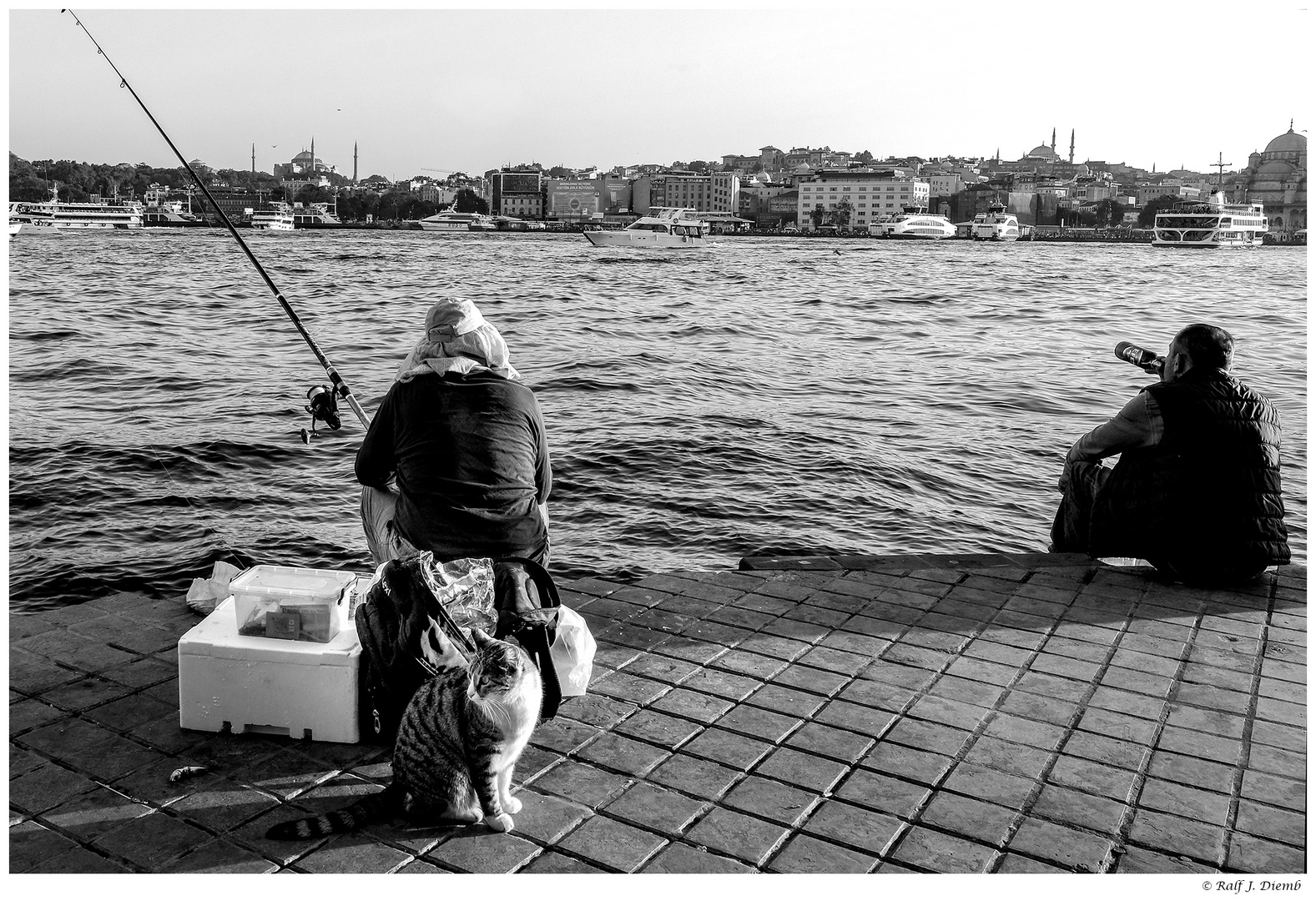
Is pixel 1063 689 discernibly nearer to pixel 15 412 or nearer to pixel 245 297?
pixel 15 412

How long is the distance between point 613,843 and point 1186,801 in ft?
4.41

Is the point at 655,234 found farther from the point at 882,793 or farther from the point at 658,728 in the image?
the point at 882,793

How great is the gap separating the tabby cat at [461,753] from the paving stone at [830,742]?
77 centimetres

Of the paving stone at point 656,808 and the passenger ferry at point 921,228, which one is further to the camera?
the passenger ferry at point 921,228

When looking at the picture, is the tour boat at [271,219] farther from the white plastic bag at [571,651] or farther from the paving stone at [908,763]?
the paving stone at [908,763]

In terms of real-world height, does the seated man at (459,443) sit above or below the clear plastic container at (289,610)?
above

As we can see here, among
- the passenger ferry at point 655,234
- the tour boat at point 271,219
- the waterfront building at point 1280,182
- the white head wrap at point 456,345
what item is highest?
the waterfront building at point 1280,182

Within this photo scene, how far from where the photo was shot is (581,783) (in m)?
2.45

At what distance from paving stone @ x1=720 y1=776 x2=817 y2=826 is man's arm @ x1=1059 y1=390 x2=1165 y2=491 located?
2150 millimetres

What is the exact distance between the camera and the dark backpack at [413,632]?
2.49 metres

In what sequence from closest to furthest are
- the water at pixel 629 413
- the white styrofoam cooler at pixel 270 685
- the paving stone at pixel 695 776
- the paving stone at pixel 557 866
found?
the paving stone at pixel 557 866, the paving stone at pixel 695 776, the white styrofoam cooler at pixel 270 685, the water at pixel 629 413

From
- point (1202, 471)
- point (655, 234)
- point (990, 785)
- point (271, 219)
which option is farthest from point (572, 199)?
point (990, 785)

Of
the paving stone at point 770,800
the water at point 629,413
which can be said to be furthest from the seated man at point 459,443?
the water at point 629,413

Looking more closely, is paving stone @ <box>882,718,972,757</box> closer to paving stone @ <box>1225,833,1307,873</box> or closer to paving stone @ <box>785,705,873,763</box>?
paving stone @ <box>785,705,873,763</box>
